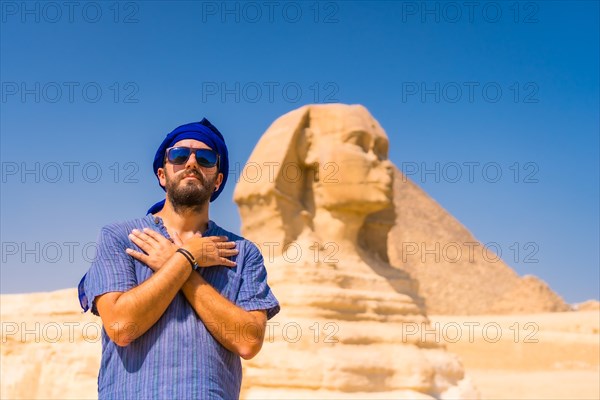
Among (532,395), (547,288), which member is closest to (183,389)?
(532,395)

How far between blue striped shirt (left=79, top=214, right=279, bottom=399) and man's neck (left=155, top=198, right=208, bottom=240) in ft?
0.57

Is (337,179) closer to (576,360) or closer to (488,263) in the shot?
(576,360)

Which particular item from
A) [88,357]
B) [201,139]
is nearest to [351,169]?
[88,357]

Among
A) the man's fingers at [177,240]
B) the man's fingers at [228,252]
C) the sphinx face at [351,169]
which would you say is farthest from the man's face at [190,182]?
the sphinx face at [351,169]

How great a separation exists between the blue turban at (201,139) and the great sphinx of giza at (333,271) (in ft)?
16.2

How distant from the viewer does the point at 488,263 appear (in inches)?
1940

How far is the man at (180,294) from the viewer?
8.02 feet

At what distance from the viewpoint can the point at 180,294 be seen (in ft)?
8.48

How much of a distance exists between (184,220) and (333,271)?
19.2 ft

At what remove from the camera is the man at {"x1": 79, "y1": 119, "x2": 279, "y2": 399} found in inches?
96.2

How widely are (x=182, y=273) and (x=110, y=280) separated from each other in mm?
260

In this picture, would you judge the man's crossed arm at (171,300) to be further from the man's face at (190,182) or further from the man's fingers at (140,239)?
the man's face at (190,182)

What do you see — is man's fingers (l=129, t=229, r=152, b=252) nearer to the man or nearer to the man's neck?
the man

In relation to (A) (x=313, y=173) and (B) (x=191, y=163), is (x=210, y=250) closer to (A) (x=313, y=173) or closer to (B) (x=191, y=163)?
(B) (x=191, y=163)
